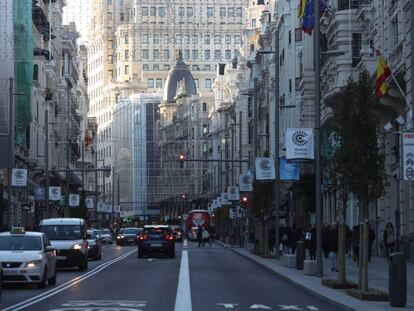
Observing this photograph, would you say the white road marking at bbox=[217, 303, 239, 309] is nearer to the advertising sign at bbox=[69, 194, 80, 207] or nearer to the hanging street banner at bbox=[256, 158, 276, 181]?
the hanging street banner at bbox=[256, 158, 276, 181]

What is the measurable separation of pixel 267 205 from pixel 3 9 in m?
26.7

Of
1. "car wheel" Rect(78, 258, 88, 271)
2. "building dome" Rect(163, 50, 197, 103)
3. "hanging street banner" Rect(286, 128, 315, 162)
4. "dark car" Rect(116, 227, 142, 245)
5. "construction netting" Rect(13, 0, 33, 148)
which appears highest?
"building dome" Rect(163, 50, 197, 103)

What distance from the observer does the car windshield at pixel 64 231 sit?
3703 centimetres

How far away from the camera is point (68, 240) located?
36531 mm

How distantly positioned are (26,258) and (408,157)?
10341 mm

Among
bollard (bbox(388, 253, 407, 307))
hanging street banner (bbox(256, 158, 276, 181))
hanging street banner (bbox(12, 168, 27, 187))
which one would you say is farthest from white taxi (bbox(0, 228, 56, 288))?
hanging street banner (bbox(12, 168, 27, 187))

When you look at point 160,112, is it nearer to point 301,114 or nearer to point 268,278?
point 301,114

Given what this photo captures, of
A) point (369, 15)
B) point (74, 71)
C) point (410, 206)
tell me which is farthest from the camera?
point (74, 71)

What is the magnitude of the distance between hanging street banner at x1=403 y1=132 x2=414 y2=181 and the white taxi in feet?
33.3

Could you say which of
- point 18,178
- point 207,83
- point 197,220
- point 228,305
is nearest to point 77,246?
point 228,305

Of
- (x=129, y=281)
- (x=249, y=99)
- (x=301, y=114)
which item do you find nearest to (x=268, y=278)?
(x=129, y=281)

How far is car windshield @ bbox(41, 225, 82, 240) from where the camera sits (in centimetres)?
3703

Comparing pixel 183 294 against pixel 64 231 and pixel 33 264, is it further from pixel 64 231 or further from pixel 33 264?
pixel 64 231

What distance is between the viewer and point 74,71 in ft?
422
